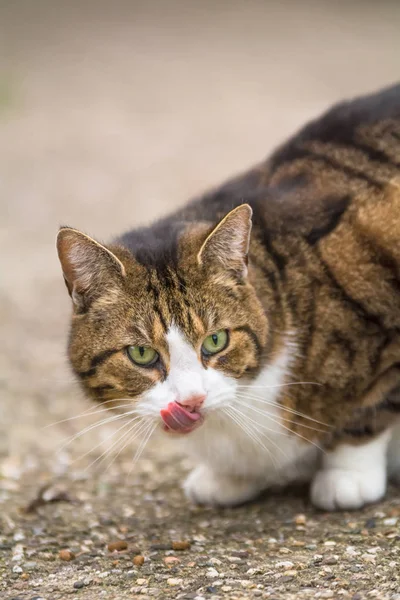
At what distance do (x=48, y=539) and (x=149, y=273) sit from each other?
1055 millimetres

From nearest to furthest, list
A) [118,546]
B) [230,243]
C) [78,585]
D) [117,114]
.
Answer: [78,585] → [230,243] → [118,546] → [117,114]

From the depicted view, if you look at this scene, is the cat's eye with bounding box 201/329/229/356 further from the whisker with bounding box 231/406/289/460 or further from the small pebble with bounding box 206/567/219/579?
the small pebble with bounding box 206/567/219/579

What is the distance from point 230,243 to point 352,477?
1028mm

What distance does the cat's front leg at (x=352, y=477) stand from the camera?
3127 millimetres

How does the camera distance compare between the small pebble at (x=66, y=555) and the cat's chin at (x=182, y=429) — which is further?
the small pebble at (x=66, y=555)

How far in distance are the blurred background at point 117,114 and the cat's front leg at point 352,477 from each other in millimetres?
1319

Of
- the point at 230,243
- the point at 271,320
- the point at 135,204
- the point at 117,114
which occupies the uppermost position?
the point at 117,114

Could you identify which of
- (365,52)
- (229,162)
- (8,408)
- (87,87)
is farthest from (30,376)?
(365,52)

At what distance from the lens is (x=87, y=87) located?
1106cm

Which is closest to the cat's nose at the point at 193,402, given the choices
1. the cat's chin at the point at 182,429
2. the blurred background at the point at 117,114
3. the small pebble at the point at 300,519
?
the cat's chin at the point at 182,429

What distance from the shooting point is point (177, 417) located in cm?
262

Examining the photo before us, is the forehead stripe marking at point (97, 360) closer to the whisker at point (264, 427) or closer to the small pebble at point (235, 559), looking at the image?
the whisker at point (264, 427)

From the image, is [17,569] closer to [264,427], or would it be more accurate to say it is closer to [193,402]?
[193,402]

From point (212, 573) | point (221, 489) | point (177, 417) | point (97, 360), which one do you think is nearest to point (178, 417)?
point (177, 417)
